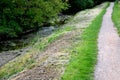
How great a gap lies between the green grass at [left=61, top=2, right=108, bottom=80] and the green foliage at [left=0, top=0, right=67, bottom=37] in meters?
15.6

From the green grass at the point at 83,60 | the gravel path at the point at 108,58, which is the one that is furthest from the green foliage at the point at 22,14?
the green grass at the point at 83,60

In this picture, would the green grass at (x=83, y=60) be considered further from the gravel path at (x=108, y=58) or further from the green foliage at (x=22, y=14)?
the green foliage at (x=22, y=14)

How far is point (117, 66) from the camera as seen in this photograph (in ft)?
56.6

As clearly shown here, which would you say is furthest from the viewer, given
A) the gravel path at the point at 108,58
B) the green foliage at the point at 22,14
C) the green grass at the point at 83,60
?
the green foliage at the point at 22,14

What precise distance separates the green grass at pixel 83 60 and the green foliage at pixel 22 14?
1565 cm

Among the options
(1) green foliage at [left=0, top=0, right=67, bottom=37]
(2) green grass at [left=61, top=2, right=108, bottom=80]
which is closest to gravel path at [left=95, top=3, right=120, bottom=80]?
(2) green grass at [left=61, top=2, right=108, bottom=80]

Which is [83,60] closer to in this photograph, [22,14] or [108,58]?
[108,58]

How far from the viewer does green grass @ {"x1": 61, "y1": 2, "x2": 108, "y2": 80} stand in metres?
15.8

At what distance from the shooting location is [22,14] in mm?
42875

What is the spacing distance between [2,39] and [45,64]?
2180 cm

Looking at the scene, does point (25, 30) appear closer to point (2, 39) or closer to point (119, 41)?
point (2, 39)

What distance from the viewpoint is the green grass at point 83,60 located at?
15844 millimetres

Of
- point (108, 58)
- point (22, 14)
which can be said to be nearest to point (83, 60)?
point (108, 58)

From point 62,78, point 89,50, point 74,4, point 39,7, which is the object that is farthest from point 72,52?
point 74,4
